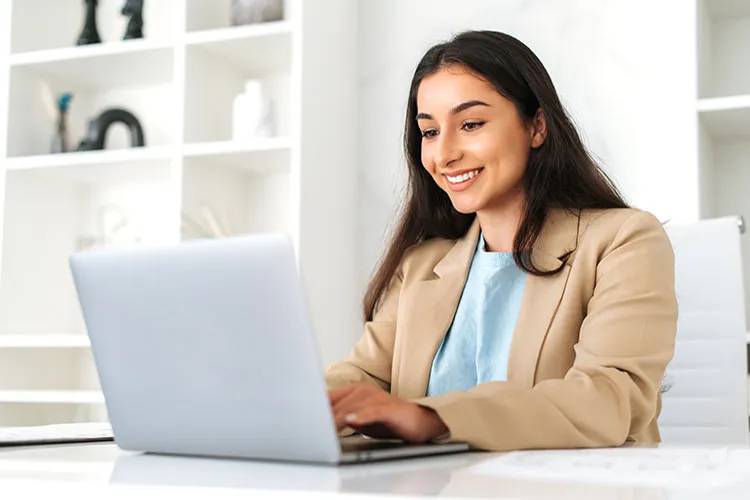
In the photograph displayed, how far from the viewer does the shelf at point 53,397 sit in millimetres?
2758

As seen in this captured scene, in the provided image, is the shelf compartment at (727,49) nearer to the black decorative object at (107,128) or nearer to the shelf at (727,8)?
the shelf at (727,8)

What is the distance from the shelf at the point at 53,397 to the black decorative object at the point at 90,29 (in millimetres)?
1131

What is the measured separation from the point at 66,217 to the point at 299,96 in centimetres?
108

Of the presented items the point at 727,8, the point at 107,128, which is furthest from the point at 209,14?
the point at 727,8

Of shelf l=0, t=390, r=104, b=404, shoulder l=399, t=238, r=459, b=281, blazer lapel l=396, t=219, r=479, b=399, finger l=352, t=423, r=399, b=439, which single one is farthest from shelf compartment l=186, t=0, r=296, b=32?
finger l=352, t=423, r=399, b=439

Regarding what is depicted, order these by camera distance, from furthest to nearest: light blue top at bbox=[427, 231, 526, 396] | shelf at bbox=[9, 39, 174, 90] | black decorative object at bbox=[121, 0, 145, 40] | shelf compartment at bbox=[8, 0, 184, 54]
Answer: shelf compartment at bbox=[8, 0, 184, 54] → black decorative object at bbox=[121, 0, 145, 40] → shelf at bbox=[9, 39, 174, 90] → light blue top at bbox=[427, 231, 526, 396]

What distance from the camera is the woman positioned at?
133 cm

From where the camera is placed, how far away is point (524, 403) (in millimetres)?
1063

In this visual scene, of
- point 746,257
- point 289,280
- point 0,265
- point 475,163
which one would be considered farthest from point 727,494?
point 0,265

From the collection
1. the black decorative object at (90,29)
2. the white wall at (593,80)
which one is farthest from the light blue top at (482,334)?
the black decorative object at (90,29)

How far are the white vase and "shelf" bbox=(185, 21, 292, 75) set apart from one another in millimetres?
109

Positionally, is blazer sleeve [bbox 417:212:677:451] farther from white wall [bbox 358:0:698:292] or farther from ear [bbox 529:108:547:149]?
white wall [bbox 358:0:698:292]

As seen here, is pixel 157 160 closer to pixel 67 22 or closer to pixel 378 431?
pixel 67 22

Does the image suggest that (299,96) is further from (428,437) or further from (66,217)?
(428,437)
